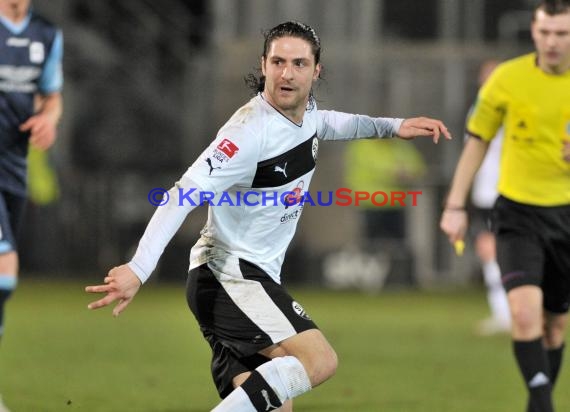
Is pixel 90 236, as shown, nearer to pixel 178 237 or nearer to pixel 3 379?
pixel 178 237

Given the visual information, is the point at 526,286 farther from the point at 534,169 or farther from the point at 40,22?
the point at 40,22

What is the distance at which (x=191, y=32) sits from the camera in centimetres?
2122

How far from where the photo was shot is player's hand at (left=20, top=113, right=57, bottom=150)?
7547 millimetres

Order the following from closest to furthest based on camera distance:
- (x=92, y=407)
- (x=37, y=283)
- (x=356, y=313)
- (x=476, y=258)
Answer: (x=92, y=407)
(x=356, y=313)
(x=37, y=283)
(x=476, y=258)

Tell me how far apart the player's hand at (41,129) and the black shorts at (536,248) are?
2606mm

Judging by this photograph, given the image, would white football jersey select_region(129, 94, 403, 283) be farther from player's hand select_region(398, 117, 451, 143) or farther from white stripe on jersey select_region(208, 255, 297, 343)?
player's hand select_region(398, 117, 451, 143)

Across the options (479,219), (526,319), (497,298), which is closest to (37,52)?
(526,319)

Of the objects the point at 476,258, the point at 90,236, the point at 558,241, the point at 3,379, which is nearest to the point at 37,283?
the point at 90,236

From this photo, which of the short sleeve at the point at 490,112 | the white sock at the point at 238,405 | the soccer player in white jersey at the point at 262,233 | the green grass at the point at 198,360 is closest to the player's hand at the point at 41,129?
the green grass at the point at 198,360

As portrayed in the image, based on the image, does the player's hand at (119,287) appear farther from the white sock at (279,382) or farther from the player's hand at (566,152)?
→ the player's hand at (566,152)

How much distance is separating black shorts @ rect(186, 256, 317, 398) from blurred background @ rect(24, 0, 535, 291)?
13189 mm

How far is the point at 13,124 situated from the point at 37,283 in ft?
37.6

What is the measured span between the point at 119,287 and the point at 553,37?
2912mm

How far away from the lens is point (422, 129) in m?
6.27
